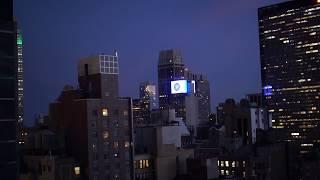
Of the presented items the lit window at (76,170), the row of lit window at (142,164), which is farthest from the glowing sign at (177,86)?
the lit window at (76,170)

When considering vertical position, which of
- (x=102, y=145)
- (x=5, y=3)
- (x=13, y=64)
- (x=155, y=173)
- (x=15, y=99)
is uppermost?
(x=5, y=3)

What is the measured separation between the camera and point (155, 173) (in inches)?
3462

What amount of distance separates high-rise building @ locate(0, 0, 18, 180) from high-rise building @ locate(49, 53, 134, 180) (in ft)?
170

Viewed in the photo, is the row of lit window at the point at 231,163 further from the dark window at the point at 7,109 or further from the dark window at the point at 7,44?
the dark window at the point at 7,44

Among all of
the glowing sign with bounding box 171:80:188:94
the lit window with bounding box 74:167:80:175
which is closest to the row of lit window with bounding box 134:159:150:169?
the lit window with bounding box 74:167:80:175

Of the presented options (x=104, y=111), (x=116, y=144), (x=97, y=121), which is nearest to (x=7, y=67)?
(x=97, y=121)

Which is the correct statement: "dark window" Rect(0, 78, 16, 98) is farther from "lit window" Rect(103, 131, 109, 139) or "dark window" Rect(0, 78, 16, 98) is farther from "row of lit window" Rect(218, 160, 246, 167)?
"row of lit window" Rect(218, 160, 246, 167)

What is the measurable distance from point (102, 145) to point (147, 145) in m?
17.5

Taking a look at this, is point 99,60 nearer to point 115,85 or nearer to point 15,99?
point 115,85

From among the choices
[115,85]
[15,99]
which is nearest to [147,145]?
[115,85]

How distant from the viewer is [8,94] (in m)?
23.2

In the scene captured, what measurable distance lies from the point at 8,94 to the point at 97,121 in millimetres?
53328

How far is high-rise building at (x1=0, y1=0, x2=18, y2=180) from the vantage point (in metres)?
22.7

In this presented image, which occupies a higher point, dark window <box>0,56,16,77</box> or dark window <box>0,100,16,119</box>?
dark window <box>0,56,16,77</box>
